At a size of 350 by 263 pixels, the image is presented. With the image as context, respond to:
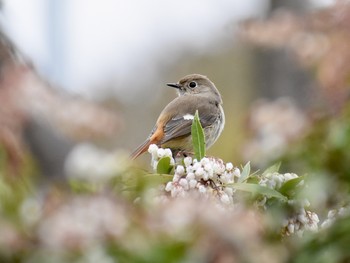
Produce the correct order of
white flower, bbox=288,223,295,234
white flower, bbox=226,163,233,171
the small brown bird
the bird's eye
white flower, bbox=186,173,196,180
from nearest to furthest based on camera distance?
white flower, bbox=288,223,295,234 < white flower, bbox=186,173,196,180 < white flower, bbox=226,163,233,171 < the small brown bird < the bird's eye

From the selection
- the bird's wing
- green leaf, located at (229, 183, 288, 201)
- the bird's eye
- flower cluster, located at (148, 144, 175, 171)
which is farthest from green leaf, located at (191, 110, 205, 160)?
the bird's eye

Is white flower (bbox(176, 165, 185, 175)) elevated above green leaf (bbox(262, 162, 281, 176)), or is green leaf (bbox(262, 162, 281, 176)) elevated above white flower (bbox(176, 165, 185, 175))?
green leaf (bbox(262, 162, 281, 176))

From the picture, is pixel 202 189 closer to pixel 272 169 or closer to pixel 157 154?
pixel 272 169

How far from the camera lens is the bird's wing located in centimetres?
447

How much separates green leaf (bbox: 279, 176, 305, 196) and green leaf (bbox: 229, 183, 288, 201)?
Answer: 2 centimetres

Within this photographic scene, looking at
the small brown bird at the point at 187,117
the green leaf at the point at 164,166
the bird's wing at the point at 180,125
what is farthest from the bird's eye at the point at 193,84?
the green leaf at the point at 164,166

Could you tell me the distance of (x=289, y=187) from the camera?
5.09 ft

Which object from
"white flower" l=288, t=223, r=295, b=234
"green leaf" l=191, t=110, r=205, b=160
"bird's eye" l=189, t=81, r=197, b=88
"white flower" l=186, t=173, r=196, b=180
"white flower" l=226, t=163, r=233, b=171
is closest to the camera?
"white flower" l=288, t=223, r=295, b=234

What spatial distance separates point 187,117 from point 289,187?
323 centimetres

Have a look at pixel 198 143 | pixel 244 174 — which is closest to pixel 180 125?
pixel 198 143

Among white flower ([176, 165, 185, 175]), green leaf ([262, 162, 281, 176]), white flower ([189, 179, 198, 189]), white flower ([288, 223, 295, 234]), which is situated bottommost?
white flower ([288, 223, 295, 234])

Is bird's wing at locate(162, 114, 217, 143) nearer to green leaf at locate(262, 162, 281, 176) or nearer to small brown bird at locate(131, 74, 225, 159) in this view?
small brown bird at locate(131, 74, 225, 159)

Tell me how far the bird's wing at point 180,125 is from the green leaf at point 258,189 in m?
2.84

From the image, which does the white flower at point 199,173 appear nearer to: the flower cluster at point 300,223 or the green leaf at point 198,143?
the flower cluster at point 300,223
